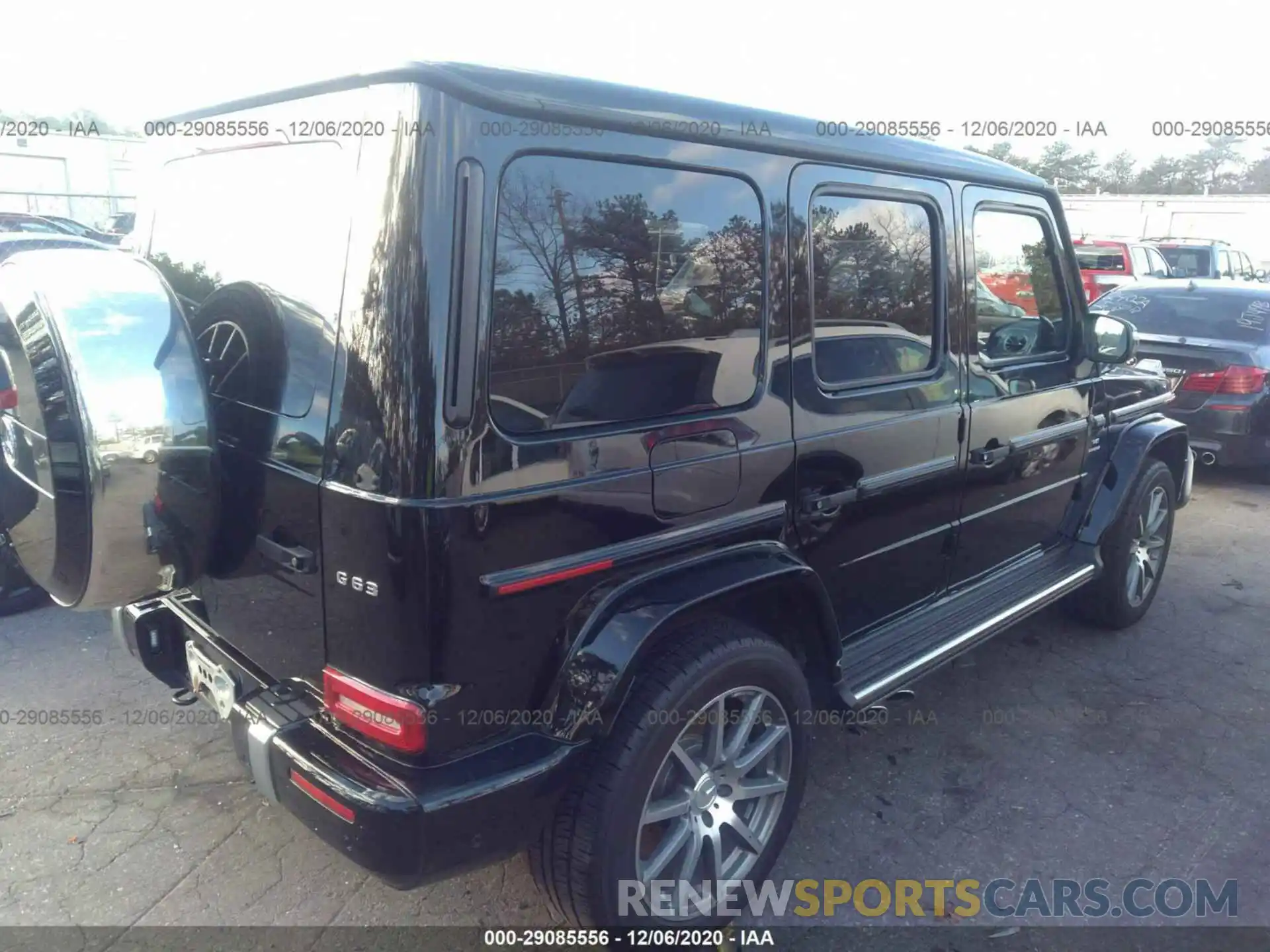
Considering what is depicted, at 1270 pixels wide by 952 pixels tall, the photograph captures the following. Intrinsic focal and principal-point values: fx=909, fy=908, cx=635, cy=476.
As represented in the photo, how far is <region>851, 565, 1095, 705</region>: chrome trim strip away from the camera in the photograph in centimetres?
282

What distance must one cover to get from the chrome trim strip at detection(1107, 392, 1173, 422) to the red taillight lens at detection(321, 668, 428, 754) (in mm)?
3565

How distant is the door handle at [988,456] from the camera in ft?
10.8

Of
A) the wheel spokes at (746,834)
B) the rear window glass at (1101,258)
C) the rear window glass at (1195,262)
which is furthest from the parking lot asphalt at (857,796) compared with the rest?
the rear window glass at (1195,262)

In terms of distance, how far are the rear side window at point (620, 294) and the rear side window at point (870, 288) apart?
30cm

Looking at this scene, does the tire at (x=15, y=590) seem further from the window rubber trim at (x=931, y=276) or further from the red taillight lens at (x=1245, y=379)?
the red taillight lens at (x=1245, y=379)

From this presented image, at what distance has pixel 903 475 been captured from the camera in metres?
2.98

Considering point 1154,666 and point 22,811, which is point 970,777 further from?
point 22,811

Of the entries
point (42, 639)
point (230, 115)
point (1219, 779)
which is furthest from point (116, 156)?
point (1219, 779)

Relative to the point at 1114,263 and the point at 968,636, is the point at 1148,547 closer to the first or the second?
the point at 968,636

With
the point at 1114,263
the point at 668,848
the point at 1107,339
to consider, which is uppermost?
the point at 1114,263

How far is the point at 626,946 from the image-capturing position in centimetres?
231

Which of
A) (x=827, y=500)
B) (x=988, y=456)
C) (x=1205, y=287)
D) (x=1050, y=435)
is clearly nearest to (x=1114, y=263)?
(x=1205, y=287)

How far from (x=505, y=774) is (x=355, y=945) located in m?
0.89

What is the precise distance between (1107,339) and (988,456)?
982mm
